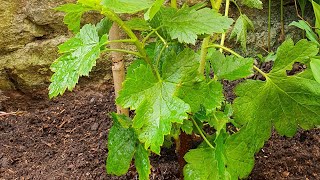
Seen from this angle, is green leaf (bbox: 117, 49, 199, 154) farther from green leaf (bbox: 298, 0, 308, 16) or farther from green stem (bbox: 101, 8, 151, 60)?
green leaf (bbox: 298, 0, 308, 16)

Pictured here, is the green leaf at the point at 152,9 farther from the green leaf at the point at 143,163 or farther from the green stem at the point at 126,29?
the green leaf at the point at 143,163

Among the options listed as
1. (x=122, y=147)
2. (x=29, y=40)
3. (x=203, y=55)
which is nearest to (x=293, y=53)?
(x=203, y=55)

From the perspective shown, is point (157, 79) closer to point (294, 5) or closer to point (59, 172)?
point (59, 172)

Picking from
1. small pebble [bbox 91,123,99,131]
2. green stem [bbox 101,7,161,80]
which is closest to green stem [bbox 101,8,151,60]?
green stem [bbox 101,7,161,80]

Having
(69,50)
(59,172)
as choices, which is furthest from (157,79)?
(59,172)

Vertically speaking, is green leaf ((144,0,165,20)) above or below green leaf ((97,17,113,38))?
above

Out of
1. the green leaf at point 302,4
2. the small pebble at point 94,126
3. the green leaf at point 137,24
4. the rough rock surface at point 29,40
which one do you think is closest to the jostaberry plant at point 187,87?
the green leaf at point 137,24

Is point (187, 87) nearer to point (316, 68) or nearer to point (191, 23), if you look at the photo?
point (191, 23)
